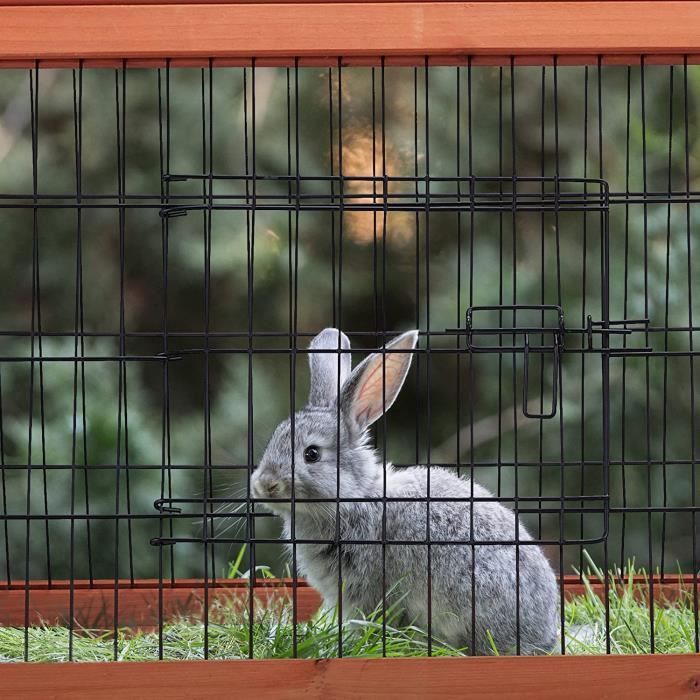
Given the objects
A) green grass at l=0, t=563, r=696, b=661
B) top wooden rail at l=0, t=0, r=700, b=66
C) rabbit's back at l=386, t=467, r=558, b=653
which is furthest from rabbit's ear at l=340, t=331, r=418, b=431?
top wooden rail at l=0, t=0, r=700, b=66

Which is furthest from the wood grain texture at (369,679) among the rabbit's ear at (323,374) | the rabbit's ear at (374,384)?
the rabbit's ear at (323,374)

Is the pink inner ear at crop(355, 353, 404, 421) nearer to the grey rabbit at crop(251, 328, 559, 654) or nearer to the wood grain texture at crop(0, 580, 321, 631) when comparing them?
the grey rabbit at crop(251, 328, 559, 654)

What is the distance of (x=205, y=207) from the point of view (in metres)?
2.53

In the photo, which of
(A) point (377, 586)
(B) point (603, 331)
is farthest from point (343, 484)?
(B) point (603, 331)

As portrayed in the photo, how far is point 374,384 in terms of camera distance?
3311 millimetres

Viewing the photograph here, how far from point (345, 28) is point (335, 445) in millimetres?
1195

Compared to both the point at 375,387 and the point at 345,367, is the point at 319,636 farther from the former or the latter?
the point at 345,367

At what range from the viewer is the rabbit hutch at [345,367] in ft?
10.4

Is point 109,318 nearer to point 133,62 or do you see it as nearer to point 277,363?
point 277,363

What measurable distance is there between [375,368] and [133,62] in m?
0.98

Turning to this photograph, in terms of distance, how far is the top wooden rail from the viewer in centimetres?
264

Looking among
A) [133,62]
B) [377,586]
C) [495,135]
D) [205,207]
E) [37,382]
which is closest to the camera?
[205,207]

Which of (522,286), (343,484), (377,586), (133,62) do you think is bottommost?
(377,586)

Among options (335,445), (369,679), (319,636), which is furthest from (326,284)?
(369,679)
